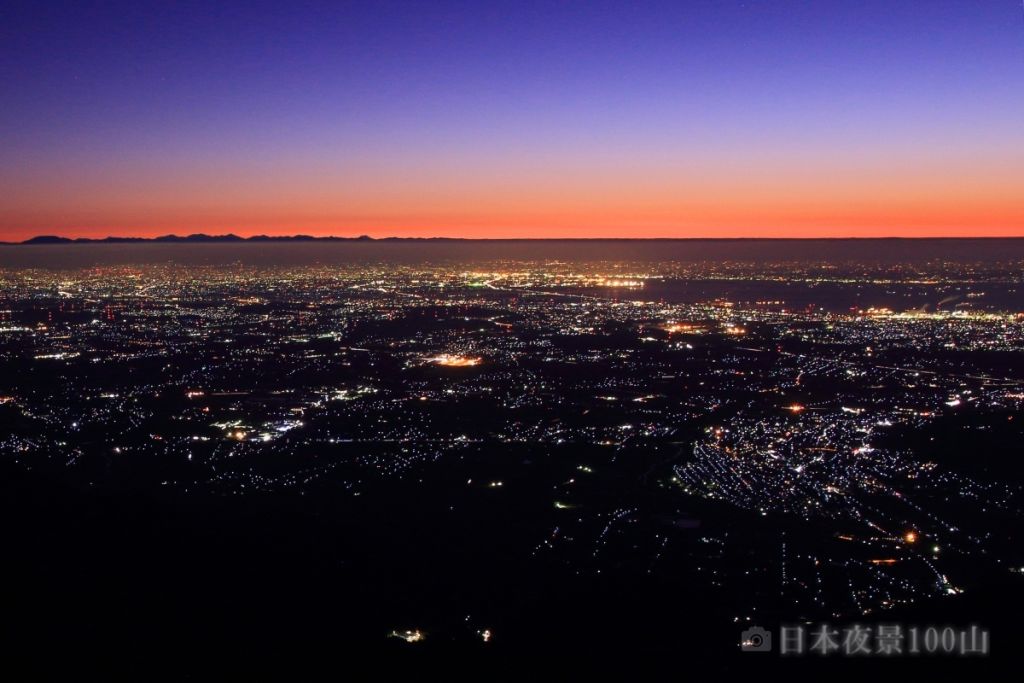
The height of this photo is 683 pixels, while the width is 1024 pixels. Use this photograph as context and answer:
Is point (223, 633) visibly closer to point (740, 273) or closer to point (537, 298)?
point (537, 298)

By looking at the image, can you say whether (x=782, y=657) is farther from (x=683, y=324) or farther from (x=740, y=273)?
(x=740, y=273)

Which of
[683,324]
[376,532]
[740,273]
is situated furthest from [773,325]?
[740,273]

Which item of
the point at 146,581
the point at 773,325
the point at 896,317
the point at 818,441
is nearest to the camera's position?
the point at 146,581

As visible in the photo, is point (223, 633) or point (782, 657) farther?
point (223, 633)

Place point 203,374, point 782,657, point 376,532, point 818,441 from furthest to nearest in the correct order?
point 203,374 → point 818,441 → point 376,532 → point 782,657

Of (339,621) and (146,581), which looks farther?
(146,581)

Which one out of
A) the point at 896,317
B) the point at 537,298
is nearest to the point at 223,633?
the point at 896,317
